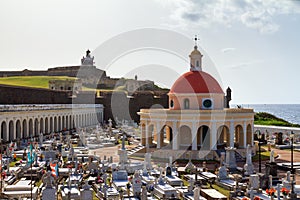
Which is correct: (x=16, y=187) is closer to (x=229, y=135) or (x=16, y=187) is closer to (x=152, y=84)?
(x=229, y=135)

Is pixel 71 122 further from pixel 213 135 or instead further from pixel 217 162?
pixel 217 162

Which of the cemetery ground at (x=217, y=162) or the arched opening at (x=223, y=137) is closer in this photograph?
the cemetery ground at (x=217, y=162)

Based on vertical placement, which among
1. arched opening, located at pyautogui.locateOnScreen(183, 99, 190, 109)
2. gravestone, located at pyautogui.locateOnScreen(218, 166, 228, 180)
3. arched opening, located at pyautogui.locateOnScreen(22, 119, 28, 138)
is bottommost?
gravestone, located at pyautogui.locateOnScreen(218, 166, 228, 180)

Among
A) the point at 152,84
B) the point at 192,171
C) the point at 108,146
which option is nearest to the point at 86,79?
the point at 152,84

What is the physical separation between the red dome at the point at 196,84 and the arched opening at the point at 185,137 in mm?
3217

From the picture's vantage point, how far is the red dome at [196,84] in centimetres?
3447

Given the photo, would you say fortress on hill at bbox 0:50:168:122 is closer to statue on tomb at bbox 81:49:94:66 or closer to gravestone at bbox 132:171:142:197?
statue on tomb at bbox 81:49:94:66

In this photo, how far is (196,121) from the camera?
32.7 meters

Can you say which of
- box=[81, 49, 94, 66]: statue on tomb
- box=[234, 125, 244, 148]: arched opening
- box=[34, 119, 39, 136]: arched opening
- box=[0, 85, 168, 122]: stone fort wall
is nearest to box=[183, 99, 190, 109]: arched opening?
box=[234, 125, 244, 148]: arched opening

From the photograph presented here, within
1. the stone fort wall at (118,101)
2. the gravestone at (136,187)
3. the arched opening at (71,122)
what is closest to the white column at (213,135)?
the gravestone at (136,187)

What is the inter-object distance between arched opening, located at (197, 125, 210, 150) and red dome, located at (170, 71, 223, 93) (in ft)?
10.5

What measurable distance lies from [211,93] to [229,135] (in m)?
3.81

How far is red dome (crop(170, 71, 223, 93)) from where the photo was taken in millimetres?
34469

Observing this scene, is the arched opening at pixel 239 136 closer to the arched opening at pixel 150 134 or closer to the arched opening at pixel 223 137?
the arched opening at pixel 223 137
